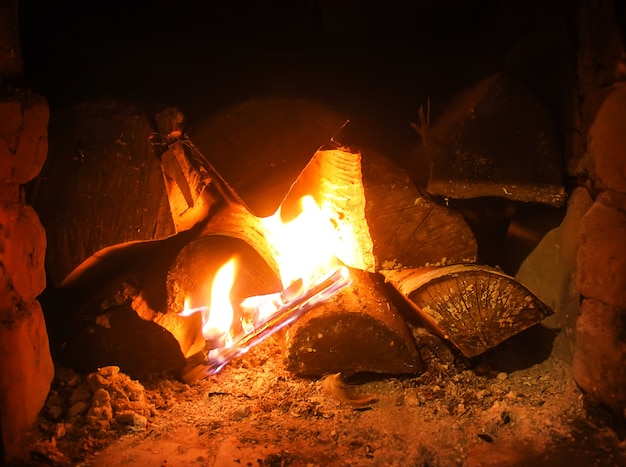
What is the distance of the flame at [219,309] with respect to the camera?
263cm

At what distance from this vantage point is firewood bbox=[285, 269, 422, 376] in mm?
2436

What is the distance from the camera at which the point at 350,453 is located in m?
2.04

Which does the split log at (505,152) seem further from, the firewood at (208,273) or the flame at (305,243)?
the firewood at (208,273)

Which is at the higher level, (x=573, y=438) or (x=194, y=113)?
(x=194, y=113)

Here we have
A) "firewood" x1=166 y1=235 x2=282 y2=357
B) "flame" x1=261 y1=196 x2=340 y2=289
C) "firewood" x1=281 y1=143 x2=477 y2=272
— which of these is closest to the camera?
"firewood" x1=281 y1=143 x2=477 y2=272

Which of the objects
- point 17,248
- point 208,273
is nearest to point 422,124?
point 208,273

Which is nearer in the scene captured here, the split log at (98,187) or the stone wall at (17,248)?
the stone wall at (17,248)

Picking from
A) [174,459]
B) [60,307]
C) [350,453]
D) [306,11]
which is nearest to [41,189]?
[60,307]

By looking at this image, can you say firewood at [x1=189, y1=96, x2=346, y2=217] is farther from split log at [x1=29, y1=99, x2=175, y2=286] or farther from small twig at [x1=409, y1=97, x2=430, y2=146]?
small twig at [x1=409, y1=97, x2=430, y2=146]

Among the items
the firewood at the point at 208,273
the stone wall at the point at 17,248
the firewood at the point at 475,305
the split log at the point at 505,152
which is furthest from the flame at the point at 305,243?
the stone wall at the point at 17,248

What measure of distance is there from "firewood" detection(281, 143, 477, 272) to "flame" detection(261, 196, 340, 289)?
0.29 meters

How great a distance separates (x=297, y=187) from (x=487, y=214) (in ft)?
3.05

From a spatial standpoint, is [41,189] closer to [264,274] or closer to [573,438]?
[264,274]

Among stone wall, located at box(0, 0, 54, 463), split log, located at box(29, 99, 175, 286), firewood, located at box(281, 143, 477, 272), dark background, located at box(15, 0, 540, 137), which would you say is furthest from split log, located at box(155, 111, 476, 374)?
stone wall, located at box(0, 0, 54, 463)
